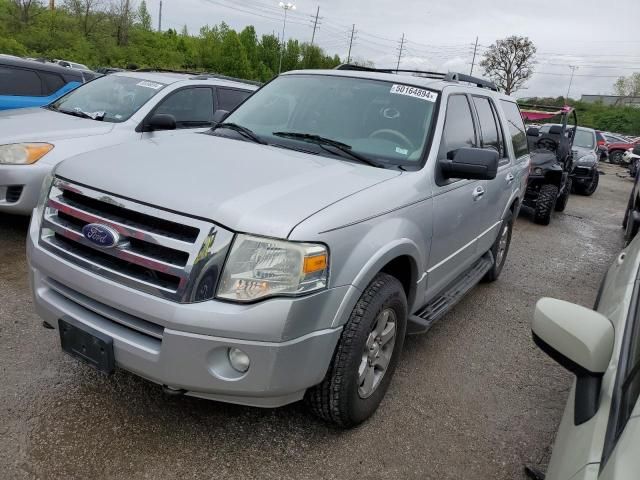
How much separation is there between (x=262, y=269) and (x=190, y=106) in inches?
175

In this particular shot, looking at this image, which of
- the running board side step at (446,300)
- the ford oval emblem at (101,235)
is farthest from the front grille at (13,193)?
the running board side step at (446,300)

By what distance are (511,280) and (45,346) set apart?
4.53 meters

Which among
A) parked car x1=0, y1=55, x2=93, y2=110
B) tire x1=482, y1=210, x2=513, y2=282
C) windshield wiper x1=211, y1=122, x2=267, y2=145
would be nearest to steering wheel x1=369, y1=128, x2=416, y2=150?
windshield wiper x1=211, y1=122, x2=267, y2=145

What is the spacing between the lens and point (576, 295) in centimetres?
543

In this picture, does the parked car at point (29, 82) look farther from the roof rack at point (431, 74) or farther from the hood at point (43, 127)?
the roof rack at point (431, 74)

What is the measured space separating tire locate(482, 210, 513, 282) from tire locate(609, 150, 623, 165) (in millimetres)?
26376

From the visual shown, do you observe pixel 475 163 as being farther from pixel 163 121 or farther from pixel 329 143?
pixel 163 121

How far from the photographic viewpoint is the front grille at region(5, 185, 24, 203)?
14.9ft

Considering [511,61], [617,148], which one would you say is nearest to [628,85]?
[511,61]

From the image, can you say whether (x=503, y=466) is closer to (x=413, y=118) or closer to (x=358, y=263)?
(x=358, y=263)

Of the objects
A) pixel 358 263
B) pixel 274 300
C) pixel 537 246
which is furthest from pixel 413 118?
pixel 537 246

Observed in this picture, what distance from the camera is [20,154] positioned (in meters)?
4.54

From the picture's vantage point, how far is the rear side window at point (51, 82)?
24.9ft

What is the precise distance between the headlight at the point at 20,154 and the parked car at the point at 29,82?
3.02 meters
